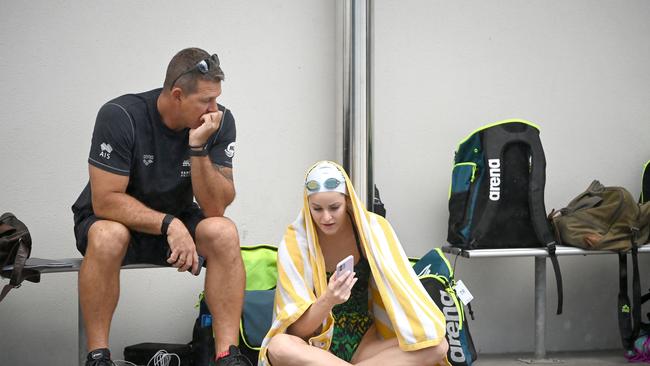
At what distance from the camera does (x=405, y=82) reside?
4.43 meters

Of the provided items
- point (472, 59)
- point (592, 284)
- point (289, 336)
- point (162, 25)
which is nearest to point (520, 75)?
point (472, 59)

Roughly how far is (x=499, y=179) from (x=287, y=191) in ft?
3.72

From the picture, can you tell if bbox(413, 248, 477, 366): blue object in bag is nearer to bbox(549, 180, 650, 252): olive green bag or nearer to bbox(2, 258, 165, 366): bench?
bbox(549, 180, 650, 252): olive green bag

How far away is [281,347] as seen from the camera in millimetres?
2875

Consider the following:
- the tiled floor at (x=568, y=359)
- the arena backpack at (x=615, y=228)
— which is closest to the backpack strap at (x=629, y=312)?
the arena backpack at (x=615, y=228)

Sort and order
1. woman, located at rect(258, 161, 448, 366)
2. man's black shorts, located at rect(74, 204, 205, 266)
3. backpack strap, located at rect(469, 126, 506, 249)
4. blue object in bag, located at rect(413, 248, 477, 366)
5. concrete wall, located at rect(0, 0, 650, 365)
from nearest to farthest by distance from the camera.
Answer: woman, located at rect(258, 161, 448, 366) → man's black shorts, located at rect(74, 204, 205, 266) → blue object in bag, located at rect(413, 248, 477, 366) → concrete wall, located at rect(0, 0, 650, 365) → backpack strap, located at rect(469, 126, 506, 249)

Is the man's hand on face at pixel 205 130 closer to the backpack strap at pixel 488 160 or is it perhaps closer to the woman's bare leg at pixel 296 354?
the woman's bare leg at pixel 296 354

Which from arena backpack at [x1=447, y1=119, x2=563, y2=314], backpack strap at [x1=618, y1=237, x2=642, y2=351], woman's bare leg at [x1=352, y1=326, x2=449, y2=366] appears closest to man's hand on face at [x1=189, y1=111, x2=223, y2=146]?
woman's bare leg at [x1=352, y1=326, x2=449, y2=366]

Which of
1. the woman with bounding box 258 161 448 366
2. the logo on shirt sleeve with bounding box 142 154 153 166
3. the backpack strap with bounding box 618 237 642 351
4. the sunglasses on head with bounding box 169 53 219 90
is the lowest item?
the backpack strap with bounding box 618 237 642 351

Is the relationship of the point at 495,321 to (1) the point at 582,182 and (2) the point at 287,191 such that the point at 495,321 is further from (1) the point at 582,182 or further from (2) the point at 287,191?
(2) the point at 287,191

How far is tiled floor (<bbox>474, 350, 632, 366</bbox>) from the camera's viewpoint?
4148 millimetres

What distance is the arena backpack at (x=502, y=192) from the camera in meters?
4.06

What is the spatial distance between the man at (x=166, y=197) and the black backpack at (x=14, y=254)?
0.74ft

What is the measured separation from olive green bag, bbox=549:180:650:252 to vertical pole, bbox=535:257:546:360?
0.60 feet
